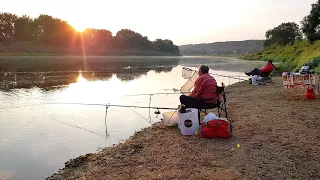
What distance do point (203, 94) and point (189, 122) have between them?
0.82 meters

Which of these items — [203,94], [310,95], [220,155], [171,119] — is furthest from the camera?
[310,95]

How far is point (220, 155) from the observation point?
5699 mm

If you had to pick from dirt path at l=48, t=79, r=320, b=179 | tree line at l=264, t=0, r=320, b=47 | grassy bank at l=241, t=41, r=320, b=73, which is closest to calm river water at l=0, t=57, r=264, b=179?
dirt path at l=48, t=79, r=320, b=179

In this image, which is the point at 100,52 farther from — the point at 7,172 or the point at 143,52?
the point at 7,172

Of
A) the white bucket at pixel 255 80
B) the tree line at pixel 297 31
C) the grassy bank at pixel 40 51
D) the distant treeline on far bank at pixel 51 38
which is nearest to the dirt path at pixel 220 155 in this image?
the white bucket at pixel 255 80

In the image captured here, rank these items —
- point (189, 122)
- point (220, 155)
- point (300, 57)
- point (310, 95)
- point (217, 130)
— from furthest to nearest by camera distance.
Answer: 1. point (300, 57)
2. point (310, 95)
3. point (189, 122)
4. point (217, 130)
5. point (220, 155)

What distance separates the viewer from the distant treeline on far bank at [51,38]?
8006cm

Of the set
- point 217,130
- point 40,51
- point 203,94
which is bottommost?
point 217,130

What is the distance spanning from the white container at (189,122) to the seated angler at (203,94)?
1.39ft

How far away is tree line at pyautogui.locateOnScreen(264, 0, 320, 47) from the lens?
119ft

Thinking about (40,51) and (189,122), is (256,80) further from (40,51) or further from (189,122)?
(40,51)

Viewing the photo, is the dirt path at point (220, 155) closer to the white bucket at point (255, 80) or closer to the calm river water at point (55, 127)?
the calm river water at point (55, 127)

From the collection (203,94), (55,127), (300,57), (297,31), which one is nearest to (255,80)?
(203,94)

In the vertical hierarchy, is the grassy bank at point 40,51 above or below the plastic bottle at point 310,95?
above
